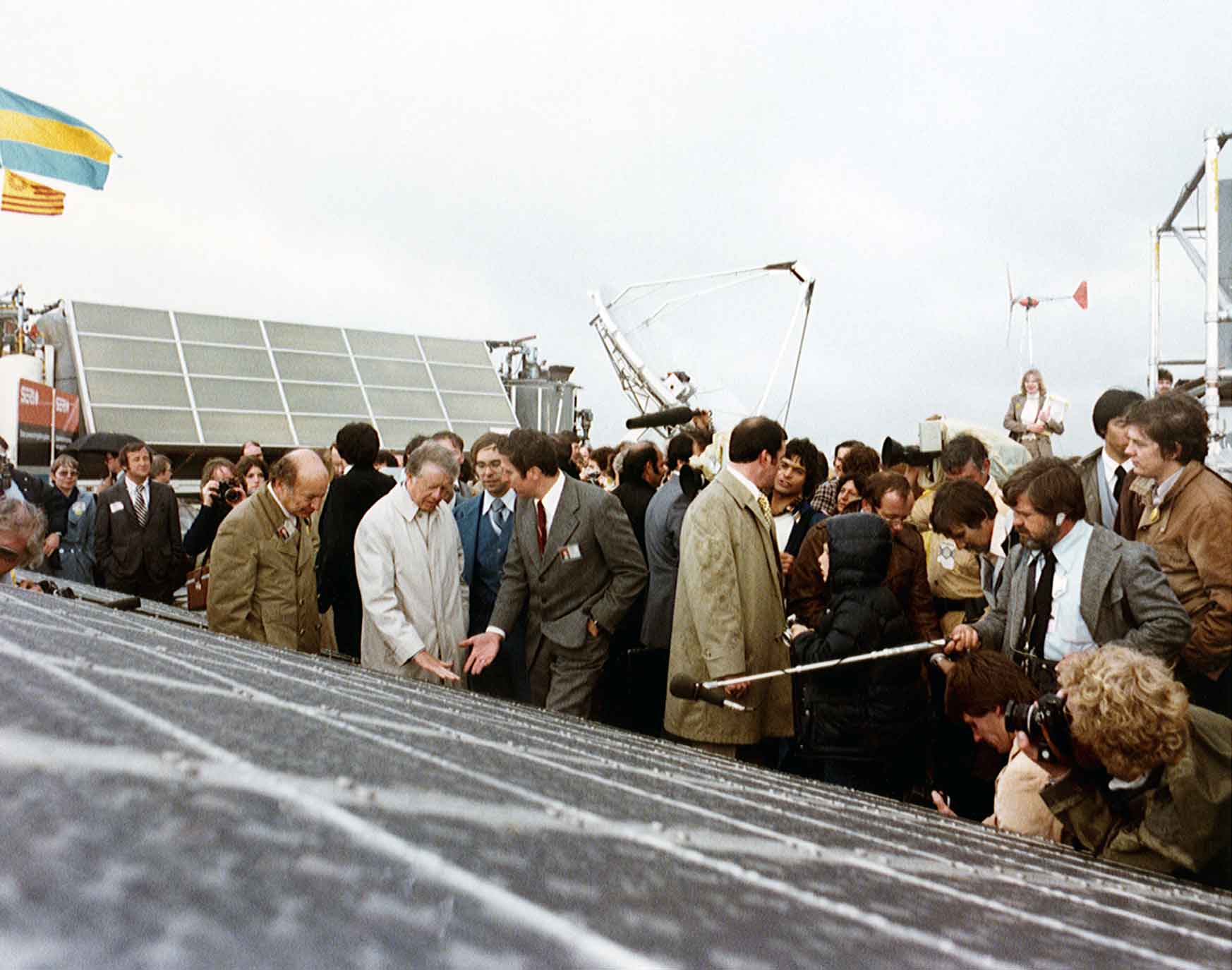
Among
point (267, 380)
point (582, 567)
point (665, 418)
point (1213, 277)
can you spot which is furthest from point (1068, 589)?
point (267, 380)

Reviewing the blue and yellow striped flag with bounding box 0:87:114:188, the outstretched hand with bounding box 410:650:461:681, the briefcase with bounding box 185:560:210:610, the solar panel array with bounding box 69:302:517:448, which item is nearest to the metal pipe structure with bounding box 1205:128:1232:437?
the outstretched hand with bounding box 410:650:461:681

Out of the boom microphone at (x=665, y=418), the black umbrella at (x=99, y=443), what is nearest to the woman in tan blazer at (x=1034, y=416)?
the boom microphone at (x=665, y=418)

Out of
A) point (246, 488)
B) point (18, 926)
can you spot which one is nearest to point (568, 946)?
point (18, 926)

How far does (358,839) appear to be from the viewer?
0.52m

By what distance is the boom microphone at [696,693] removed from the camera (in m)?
3.79

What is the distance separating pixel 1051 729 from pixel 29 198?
1363 centimetres

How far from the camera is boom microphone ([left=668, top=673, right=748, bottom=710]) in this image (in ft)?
12.4

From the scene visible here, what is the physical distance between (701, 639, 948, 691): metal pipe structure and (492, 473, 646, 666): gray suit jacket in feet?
2.65

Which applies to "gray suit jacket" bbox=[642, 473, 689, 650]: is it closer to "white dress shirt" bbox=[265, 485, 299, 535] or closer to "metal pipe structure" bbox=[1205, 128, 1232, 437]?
"white dress shirt" bbox=[265, 485, 299, 535]

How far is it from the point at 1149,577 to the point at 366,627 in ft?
10.3

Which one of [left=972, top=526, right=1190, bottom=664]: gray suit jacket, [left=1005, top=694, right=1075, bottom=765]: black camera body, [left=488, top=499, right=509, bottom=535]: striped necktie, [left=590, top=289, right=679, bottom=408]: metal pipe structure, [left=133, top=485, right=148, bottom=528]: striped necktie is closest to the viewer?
[left=1005, top=694, right=1075, bottom=765]: black camera body

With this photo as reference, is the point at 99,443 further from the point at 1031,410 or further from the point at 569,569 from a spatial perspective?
the point at 1031,410

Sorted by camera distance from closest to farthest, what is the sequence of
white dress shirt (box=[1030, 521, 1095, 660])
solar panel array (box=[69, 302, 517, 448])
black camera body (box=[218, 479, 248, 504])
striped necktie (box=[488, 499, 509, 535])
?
white dress shirt (box=[1030, 521, 1095, 660]) < striped necktie (box=[488, 499, 509, 535]) < black camera body (box=[218, 479, 248, 504]) < solar panel array (box=[69, 302, 517, 448])

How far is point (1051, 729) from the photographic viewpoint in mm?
2520
